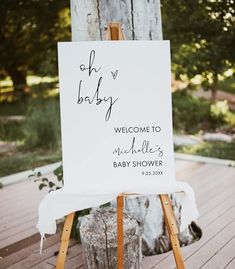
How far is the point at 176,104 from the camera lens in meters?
7.59

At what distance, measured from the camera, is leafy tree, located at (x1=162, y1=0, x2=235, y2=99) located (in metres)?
5.12

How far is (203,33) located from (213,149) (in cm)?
165

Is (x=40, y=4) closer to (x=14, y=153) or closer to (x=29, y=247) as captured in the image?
(x=14, y=153)

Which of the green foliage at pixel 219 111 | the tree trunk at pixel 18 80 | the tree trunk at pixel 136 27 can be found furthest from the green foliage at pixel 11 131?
the tree trunk at pixel 136 27

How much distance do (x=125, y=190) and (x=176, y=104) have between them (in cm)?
576

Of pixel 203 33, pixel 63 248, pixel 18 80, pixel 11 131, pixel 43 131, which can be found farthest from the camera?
pixel 18 80

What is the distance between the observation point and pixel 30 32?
8.41 m

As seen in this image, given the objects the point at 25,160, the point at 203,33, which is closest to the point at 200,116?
the point at 203,33

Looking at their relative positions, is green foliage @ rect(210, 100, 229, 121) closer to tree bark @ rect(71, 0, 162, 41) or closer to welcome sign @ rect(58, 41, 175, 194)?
tree bark @ rect(71, 0, 162, 41)

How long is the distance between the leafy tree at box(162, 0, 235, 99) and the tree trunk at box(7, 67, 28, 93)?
4387 mm

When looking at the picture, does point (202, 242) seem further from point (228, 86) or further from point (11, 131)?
point (228, 86)

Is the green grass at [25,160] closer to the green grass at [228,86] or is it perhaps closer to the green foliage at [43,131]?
the green foliage at [43,131]

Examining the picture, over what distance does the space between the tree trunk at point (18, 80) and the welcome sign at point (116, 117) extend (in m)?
7.35

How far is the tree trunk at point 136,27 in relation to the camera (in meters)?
2.45
